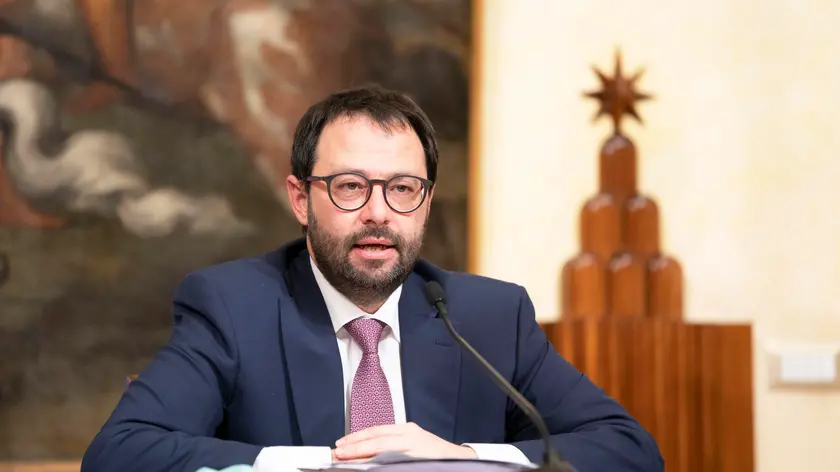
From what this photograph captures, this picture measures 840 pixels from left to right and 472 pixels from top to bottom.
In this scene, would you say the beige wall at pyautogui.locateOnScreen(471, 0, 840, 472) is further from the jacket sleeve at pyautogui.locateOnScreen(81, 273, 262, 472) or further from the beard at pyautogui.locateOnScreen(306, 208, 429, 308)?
the jacket sleeve at pyautogui.locateOnScreen(81, 273, 262, 472)

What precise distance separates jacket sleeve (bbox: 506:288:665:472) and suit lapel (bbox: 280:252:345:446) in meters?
0.37

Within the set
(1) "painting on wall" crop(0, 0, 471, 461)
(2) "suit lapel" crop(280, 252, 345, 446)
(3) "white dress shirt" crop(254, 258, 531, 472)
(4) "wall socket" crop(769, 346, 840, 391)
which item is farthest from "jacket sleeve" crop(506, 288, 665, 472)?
(4) "wall socket" crop(769, 346, 840, 391)

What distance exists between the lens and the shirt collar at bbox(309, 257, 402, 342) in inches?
74.4

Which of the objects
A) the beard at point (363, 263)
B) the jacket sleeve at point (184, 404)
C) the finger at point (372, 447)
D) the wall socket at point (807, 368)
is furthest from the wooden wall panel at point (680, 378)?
the finger at point (372, 447)

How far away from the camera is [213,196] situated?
2947 millimetres

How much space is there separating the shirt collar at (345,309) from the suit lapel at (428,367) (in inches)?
0.7

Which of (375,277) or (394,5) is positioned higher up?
(394,5)

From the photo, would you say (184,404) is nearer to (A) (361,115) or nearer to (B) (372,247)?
(B) (372,247)

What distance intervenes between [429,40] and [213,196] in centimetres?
89

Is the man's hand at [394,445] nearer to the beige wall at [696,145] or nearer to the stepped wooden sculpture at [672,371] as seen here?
the stepped wooden sculpture at [672,371]

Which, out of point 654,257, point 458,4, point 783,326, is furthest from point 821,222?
point 458,4

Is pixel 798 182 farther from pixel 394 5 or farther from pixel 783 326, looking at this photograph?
pixel 394 5

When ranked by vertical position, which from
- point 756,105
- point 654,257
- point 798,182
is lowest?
point 654,257

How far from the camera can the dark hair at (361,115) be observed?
1900mm
